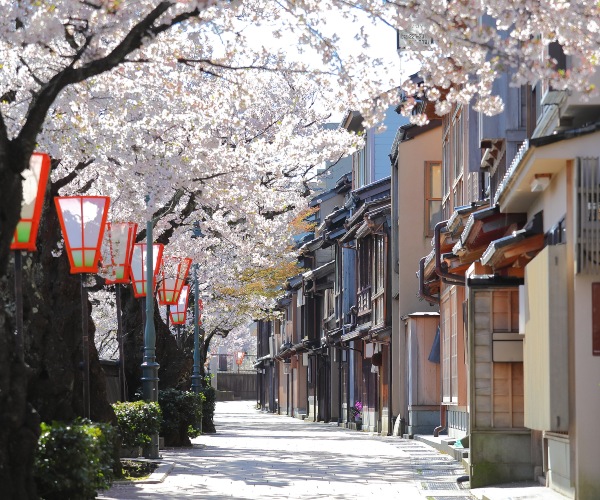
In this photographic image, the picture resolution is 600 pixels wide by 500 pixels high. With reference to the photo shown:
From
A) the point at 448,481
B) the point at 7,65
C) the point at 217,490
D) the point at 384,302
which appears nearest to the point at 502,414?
the point at 448,481

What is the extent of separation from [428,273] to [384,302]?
9.38 m

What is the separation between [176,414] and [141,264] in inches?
250

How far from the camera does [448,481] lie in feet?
59.4

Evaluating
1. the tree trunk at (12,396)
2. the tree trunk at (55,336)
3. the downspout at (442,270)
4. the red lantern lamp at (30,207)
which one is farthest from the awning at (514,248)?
the tree trunk at (12,396)

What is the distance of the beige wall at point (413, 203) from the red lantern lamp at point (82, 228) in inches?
768

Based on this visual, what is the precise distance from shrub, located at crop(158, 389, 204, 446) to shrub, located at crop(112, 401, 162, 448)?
7.41 meters

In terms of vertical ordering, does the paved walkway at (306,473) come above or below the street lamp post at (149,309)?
below

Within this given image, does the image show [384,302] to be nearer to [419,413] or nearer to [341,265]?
[419,413]

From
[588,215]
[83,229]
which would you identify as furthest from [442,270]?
[588,215]

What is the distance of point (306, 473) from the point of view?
20078 millimetres

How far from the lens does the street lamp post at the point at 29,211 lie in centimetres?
1216

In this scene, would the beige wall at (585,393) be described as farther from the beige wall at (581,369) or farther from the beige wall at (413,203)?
the beige wall at (413,203)

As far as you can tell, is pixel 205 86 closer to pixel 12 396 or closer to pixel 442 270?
pixel 442 270

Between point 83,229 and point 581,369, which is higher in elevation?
point 83,229
